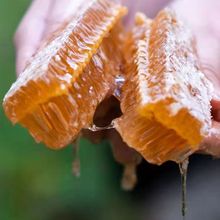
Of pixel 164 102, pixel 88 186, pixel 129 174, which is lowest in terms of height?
pixel 88 186

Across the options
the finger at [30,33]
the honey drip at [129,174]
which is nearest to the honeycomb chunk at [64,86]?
the finger at [30,33]

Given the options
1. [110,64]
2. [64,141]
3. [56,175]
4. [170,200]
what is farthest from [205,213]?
[64,141]

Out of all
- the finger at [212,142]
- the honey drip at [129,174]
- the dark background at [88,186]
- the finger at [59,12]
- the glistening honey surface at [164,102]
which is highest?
the finger at [59,12]

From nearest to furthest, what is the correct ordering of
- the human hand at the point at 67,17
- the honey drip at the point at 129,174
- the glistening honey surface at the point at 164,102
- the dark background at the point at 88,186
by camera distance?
the glistening honey surface at the point at 164,102
the human hand at the point at 67,17
the honey drip at the point at 129,174
the dark background at the point at 88,186

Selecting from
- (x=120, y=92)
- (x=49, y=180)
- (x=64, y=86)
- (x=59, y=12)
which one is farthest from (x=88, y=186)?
(x=64, y=86)

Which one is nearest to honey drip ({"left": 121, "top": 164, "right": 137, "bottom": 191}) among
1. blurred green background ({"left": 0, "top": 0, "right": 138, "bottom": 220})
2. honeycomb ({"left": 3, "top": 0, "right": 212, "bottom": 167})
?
honeycomb ({"left": 3, "top": 0, "right": 212, "bottom": 167})

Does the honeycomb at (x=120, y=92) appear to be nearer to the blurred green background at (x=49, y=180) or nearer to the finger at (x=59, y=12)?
the finger at (x=59, y=12)

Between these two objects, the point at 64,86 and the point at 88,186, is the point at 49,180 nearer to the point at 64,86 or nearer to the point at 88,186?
the point at 88,186
